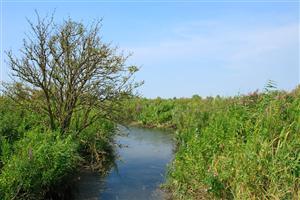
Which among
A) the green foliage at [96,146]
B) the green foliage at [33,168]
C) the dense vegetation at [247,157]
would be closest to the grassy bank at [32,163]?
the green foliage at [33,168]

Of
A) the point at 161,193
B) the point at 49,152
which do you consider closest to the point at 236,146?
the point at 161,193

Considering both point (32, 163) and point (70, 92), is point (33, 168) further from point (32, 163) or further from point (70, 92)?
Result: point (70, 92)

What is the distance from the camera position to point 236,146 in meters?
10.5

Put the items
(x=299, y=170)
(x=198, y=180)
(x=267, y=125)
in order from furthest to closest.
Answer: (x=198, y=180) < (x=267, y=125) < (x=299, y=170)

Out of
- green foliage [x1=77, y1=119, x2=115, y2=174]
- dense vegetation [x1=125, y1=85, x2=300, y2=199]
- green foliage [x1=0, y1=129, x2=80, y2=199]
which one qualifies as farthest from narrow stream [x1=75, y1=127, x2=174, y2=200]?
green foliage [x1=0, y1=129, x2=80, y2=199]

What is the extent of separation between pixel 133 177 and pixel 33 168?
6041 mm

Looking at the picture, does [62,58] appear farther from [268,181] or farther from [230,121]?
[268,181]

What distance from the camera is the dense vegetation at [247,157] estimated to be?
8.97 meters

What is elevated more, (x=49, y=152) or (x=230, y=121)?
(x=230, y=121)

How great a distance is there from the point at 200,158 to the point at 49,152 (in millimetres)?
3713

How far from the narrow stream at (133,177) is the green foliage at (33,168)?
2.00 metres

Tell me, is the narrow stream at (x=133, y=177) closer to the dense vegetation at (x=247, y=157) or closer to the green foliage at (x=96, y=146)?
the green foliage at (x=96, y=146)

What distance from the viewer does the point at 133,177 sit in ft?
51.5

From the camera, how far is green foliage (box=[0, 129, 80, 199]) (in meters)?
9.61
